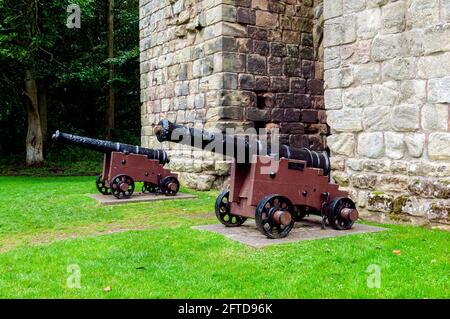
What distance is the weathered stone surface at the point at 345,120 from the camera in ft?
24.3

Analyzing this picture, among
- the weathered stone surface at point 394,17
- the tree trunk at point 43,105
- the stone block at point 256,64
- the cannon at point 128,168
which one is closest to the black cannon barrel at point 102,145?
the cannon at point 128,168

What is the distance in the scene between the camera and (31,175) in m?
16.1

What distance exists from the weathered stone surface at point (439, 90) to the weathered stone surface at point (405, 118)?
247 millimetres

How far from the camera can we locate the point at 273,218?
589cm

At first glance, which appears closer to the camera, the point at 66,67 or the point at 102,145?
the point at 102,145

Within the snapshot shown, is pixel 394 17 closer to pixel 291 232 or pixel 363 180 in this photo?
pixel 363 180

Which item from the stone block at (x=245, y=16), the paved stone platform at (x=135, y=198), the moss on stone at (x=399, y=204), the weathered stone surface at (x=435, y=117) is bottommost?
the paved stone platform at (x=135, y=198)

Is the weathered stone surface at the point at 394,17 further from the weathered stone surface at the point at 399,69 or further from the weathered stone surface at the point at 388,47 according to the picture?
the weathered stone surface at the point at 399,69

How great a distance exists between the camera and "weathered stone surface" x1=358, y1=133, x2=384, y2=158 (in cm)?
713

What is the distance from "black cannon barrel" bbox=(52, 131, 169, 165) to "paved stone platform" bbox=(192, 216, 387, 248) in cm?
347

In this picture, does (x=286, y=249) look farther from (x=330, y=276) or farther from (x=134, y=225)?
(x=134, y=225)

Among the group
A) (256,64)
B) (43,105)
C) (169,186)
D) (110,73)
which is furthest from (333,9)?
(43,105)

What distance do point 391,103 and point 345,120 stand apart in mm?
784
